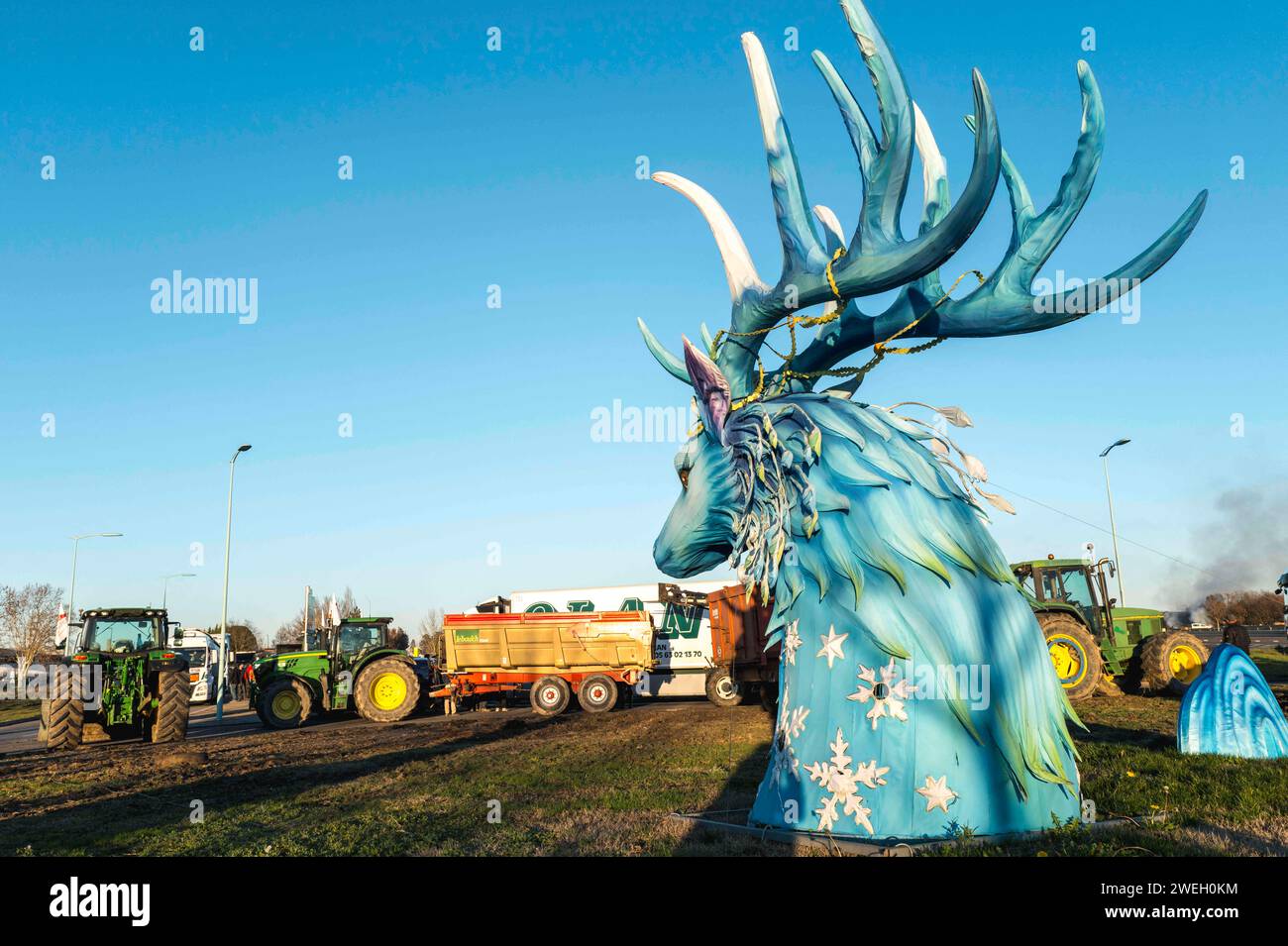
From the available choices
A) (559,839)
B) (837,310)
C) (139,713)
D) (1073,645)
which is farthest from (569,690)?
(837,310)

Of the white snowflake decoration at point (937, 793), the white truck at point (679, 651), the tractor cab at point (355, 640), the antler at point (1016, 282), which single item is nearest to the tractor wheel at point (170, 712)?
the tractor cab at point (355, 640)

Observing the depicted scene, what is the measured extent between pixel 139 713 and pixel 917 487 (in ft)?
51.1

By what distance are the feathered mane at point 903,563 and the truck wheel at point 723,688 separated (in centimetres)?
1476

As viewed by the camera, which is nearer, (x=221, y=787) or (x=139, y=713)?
(x=221, y=787)

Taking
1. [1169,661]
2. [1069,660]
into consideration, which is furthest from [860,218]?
[1169,661]

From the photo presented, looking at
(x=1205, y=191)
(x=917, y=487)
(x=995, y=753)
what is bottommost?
(x=995, y=753)

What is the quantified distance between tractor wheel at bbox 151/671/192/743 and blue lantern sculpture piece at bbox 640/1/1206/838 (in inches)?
522

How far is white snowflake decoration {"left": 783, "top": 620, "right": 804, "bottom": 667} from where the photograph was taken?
223 inches

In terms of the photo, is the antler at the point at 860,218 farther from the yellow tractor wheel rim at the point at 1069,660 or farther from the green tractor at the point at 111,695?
the green tractor at the point at 111,695

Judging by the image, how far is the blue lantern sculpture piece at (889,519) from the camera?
4.98 m

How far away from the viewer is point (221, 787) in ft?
32.1

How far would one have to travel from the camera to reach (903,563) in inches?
206

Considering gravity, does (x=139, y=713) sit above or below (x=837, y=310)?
below
